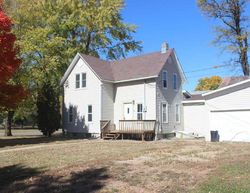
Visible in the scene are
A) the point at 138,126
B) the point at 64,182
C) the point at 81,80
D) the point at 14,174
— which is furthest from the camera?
the point at 81,80

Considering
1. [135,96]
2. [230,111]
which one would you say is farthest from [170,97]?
[230,111]

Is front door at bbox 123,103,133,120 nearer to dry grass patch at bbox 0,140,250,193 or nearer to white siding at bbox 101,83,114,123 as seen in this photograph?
white siding at bbox 101,83,114,123

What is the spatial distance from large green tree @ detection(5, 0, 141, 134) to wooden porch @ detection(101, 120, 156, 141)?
26.6ft

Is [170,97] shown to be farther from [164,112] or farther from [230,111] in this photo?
[230,111]

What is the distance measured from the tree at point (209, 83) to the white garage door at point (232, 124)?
5900cm

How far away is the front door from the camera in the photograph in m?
29.9

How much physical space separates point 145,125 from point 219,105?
5.89 m

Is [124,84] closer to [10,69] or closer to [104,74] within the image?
[104,74]

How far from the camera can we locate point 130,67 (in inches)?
1241

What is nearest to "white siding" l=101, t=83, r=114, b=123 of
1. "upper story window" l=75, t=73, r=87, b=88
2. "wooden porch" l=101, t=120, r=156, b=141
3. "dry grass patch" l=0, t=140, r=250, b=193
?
"wooden porch" l=101, t=120, r=156, b=141

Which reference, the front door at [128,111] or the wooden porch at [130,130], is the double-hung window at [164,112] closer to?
the wooden porch at [130,130]

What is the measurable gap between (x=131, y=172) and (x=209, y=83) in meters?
75.4

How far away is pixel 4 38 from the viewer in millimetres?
20672

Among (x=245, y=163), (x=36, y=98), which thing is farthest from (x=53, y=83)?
(x=245, y=163)
